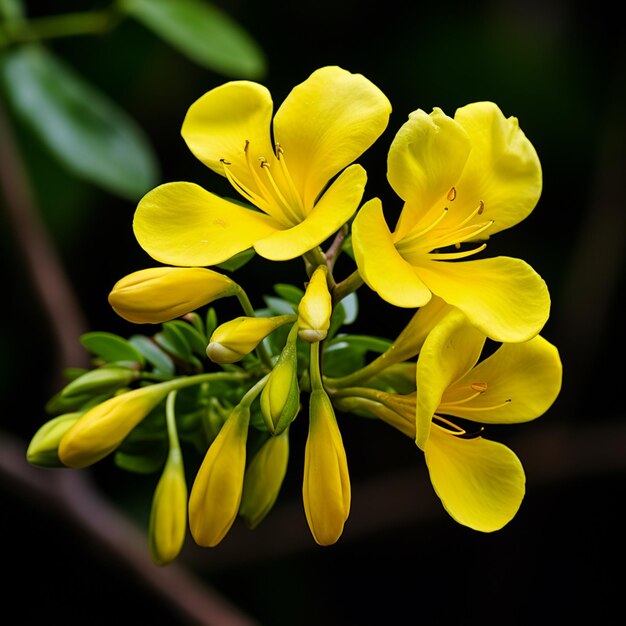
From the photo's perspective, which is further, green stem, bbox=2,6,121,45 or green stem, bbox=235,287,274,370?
green stem, bbox=2,6,121,45

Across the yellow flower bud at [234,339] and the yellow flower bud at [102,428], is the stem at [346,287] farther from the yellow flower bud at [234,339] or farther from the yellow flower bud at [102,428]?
the yellow flower bud at [102,428]

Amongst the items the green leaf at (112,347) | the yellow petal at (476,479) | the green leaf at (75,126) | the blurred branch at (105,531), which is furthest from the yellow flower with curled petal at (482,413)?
the blurred branch at (105,531)

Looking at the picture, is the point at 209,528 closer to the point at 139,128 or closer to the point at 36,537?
the point at 36,537

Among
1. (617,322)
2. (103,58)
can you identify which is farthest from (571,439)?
(103,58)

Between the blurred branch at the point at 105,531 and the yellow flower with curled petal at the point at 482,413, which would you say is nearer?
the yellow flower with curled petal at the point at 482,413

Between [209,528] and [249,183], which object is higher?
[249,183]

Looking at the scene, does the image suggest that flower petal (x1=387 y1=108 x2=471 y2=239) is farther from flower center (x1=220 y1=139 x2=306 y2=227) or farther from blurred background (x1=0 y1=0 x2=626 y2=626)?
blurred background (x1=0 y1=0 x2=626 y2=626)

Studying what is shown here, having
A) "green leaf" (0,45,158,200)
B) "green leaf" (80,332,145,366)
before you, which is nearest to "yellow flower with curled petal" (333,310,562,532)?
"green leaf" (80,332,145,366)
